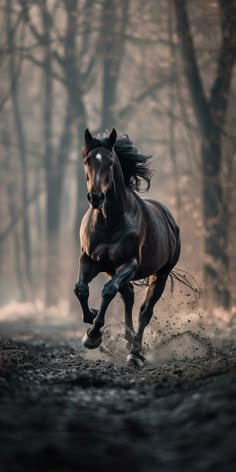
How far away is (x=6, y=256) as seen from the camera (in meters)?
47.6

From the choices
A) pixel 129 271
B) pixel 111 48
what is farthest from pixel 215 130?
pixel 129 271

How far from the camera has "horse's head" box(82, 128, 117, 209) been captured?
8734 mm

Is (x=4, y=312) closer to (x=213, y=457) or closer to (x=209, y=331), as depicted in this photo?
(x=209, y=331)

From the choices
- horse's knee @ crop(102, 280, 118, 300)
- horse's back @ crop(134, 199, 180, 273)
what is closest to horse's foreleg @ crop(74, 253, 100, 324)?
horse's knee @ crop(102, 280, 118, 300)

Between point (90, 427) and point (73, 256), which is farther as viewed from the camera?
point (73, 256)

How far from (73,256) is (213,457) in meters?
26.3

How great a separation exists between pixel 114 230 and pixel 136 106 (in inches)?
989

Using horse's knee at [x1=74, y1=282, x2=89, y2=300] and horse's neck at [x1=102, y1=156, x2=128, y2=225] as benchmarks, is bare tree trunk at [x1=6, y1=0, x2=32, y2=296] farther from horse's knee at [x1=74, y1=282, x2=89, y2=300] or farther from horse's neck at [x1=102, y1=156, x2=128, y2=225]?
horse's knee at [x1=74, y1=282, x2=89, y2=300]

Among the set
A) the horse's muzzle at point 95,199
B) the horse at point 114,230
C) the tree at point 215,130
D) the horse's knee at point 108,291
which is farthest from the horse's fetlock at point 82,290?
the tree at point 215,130

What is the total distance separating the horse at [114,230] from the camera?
9102mm

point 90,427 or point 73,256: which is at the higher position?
point 73,256

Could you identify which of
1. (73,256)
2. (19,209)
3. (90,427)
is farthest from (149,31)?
(90,427)

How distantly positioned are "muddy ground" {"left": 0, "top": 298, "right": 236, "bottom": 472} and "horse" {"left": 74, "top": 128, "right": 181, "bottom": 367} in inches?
31.7

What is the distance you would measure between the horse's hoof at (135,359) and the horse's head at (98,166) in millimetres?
1850
